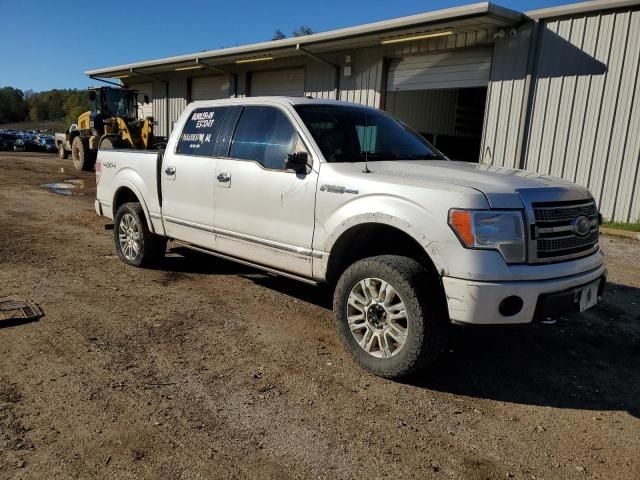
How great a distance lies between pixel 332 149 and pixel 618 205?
317 inches

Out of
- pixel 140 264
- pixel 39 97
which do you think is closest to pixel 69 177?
pixel 140 264

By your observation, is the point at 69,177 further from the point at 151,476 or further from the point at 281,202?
the point at 151,476

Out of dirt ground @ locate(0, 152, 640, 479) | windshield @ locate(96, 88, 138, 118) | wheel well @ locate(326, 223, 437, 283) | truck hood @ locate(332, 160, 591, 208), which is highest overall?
windshield @ locate(96, 88, 138, 118)

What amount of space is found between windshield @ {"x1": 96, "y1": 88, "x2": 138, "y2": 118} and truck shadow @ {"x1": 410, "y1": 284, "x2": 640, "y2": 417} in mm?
18691

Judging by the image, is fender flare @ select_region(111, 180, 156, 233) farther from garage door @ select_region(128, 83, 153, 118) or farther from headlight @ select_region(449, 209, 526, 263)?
garage door @ select_region(128, 83, 153, 118)

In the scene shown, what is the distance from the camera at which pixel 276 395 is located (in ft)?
11.0

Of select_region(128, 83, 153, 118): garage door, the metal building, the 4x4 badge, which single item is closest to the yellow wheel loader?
select_region(128, 83, 153, 118): garage door

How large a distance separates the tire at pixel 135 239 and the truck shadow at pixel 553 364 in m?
3.60

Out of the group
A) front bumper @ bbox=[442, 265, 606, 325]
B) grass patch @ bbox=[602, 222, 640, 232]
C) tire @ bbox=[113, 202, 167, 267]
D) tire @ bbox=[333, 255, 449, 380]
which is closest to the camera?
front bumper @ bbox=[442, 265, 606, 325]

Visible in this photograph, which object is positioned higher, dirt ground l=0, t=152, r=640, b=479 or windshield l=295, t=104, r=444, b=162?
windshield l=295, t=104, r=444, b=162

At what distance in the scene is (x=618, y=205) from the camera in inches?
396

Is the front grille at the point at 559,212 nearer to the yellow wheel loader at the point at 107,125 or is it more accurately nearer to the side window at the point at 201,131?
the side window at the point at 201,131

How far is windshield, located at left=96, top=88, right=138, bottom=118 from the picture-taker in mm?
19922

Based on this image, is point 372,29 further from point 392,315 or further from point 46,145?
point 46,145
